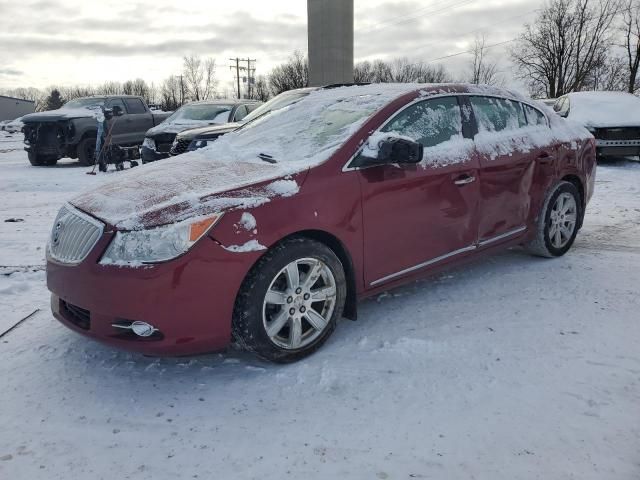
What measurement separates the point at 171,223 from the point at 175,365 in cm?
89

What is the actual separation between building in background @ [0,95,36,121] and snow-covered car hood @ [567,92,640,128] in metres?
85.0

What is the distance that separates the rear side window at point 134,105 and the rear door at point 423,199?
12.5 metres

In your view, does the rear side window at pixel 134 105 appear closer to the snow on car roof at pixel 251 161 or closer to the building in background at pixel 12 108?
the snow on car roof at pixel 251 161

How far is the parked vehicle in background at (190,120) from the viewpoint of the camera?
10.8 m

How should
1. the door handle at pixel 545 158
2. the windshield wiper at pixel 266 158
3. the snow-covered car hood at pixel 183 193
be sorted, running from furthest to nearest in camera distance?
the door handle at pixel 545 158 → the windshield wiper at pixel 266 158 → the snow-covered car hood at pixel 183 193

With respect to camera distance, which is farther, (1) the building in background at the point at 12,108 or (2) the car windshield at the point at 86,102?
(1) the building in background at the point at 12,108

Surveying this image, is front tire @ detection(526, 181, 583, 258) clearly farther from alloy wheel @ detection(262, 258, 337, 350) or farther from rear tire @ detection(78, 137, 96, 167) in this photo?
rear tire @ detection(78, 137, 96, 167)

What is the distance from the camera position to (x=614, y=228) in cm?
580

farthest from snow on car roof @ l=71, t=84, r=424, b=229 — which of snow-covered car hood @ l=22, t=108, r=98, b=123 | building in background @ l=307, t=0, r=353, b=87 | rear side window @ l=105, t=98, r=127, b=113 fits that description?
building in background @ l=307, t=0, r=353, b=87

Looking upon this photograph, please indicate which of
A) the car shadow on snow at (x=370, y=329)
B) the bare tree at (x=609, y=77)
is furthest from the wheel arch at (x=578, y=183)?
the bare tree at (x=609, y=77)

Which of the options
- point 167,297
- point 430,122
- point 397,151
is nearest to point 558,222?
point 430,122

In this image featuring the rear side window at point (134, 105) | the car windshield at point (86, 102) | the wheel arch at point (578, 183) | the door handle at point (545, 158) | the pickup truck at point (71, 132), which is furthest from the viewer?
the rear side window at point (134, 105)

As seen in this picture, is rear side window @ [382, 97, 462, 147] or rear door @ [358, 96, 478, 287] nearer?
rear door @ [358, 96, 478, 287]

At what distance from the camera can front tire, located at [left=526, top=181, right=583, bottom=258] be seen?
448 centimetres
